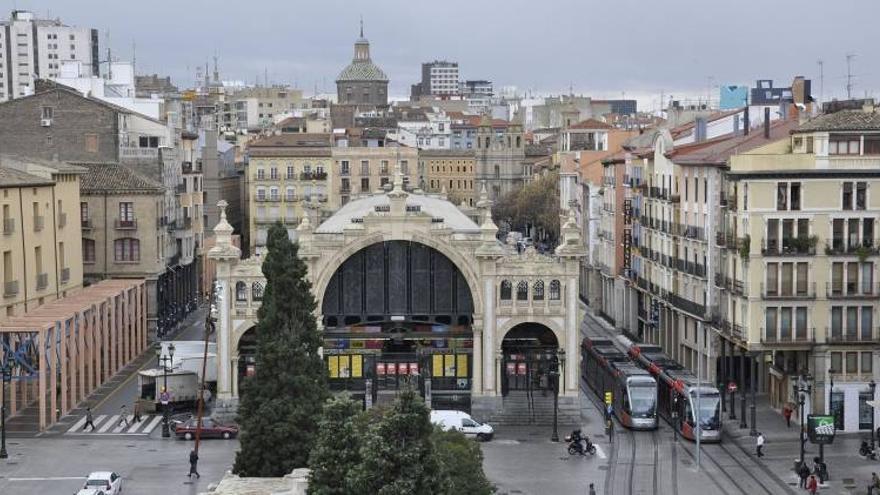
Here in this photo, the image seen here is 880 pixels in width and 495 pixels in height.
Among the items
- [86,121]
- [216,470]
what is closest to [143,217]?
[86,121]

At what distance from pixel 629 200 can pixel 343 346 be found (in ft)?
122

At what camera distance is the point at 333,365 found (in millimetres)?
91500

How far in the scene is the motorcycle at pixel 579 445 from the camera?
264ft

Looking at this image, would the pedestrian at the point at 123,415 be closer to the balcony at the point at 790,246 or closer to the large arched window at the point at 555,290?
the large arched window at the point at 555,290

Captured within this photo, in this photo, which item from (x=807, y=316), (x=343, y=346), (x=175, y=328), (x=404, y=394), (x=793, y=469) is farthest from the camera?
(x=175, y=328)

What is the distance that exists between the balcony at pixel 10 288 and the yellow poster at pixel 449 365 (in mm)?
23755

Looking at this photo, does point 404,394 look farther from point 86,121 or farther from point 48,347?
point 86,121

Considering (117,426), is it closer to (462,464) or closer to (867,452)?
(462,464)

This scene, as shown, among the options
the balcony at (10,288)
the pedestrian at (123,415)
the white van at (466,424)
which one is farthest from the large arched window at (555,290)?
the balcony at (10,288)

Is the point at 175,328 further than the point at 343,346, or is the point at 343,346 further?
the point at 175,328

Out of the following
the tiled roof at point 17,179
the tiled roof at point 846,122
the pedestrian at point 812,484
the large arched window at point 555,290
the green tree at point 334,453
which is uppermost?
the tiled roof at point 846,122

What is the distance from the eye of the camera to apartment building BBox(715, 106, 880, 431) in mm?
84500

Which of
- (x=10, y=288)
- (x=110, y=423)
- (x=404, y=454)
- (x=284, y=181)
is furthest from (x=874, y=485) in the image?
(x=284, y=181)

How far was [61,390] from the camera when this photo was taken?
8906 centimetres
